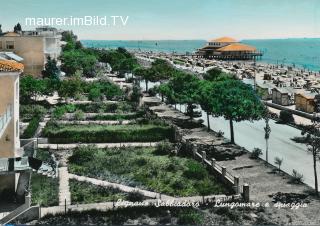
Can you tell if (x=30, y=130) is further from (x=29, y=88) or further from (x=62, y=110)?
(x=29, y=88)

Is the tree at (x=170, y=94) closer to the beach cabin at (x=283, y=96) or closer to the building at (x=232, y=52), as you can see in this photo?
the beach cabin at (x=283, y=96)

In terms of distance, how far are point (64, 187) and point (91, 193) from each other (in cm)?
208

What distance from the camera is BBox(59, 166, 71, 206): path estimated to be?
25297 mm

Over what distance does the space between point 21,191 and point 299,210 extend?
15.9 meters

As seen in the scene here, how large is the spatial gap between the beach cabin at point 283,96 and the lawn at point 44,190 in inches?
1559

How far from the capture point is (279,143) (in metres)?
40.3

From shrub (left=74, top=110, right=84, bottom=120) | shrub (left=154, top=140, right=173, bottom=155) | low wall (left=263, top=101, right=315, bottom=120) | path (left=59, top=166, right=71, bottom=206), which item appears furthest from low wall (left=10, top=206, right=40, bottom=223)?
low wall (left=263, top=101, right=315, bottom=120)

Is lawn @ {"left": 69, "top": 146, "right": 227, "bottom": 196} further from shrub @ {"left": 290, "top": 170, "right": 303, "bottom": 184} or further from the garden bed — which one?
shrub @ {"left": 290, "top": 170, "right": 303, "bottom": 184}

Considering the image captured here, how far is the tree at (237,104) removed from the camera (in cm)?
3772

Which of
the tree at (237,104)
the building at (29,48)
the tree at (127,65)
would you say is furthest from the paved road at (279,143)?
the tree at (127,65)

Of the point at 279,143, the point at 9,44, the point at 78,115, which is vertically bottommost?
the point at 279,143

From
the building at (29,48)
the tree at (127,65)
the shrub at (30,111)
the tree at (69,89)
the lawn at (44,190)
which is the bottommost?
the lawn at (44,190)

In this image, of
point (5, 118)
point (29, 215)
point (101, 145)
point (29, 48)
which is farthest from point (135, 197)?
point (29, 48)

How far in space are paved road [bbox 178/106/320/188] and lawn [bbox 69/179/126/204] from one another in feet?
42.1
